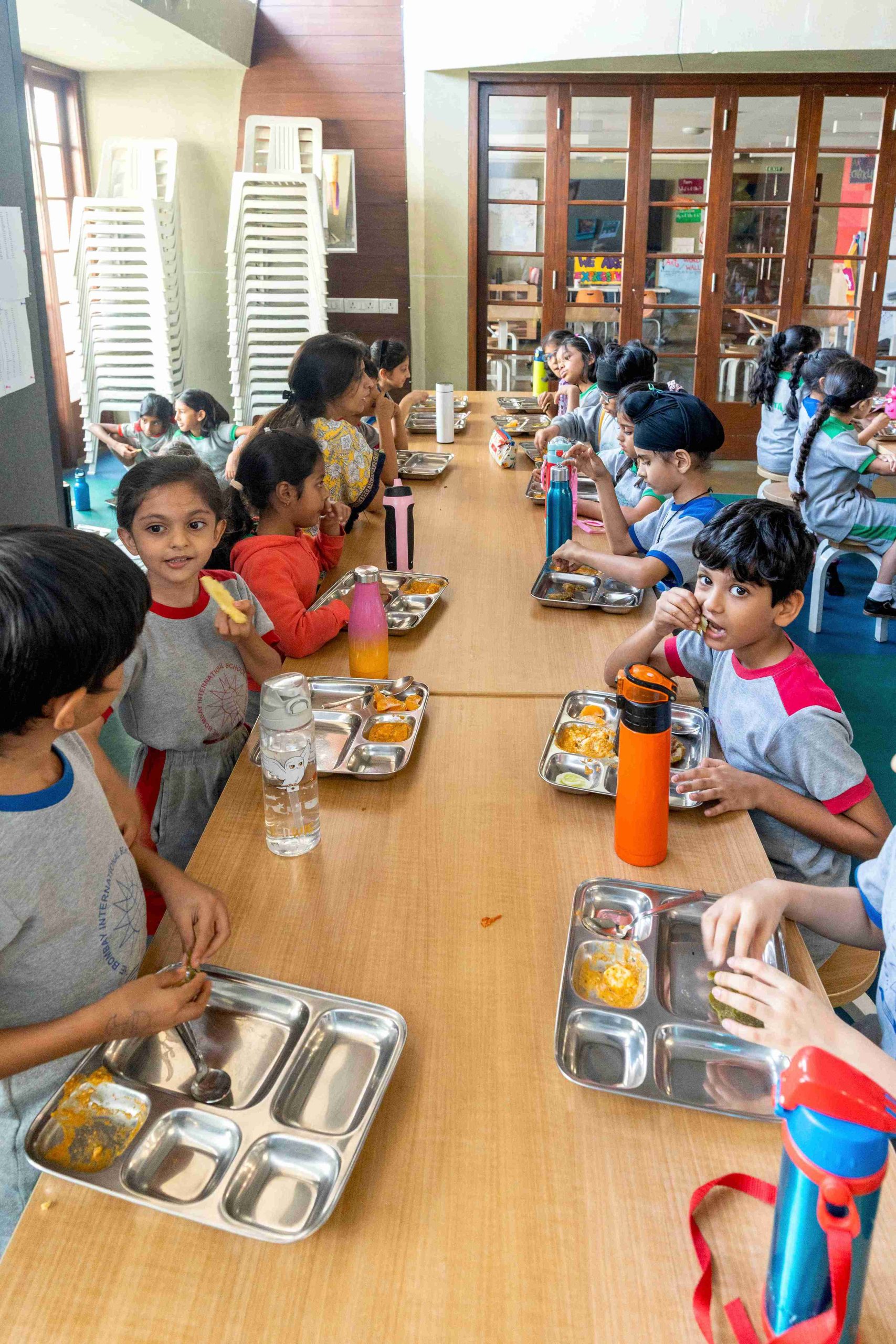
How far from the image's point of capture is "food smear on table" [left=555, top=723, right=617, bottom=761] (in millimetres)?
1533

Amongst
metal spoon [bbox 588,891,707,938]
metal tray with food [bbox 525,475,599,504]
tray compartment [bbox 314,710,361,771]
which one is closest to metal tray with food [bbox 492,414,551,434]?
metal tray with food [bbox 525,475,599,504]

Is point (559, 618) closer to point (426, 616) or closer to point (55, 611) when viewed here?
point (426, 616)

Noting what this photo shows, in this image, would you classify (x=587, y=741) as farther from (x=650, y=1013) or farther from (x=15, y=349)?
(x=15, y=349)

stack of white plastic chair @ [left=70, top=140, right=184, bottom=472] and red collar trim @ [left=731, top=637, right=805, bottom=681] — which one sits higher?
stack of white plastic chair @ [left=70, top=140, right=184, bottom=472]

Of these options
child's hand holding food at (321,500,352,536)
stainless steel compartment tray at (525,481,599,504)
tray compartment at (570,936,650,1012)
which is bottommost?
tray compartment at (570,936,650,1012)

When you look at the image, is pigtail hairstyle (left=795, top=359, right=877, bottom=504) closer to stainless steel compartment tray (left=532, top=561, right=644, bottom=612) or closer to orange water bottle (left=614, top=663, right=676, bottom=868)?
stainless steel compartment tray (left=532, top=561, right=644, bottom=612)

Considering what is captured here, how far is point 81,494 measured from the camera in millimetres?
5559

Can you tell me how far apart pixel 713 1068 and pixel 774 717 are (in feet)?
2.24

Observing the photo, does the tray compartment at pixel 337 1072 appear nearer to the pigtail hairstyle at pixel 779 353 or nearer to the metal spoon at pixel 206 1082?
the metal spoon at pixel 206 1082

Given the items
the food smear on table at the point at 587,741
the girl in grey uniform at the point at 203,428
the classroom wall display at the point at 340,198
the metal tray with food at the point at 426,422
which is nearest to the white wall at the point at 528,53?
the classroom wall display at the point at 340,198

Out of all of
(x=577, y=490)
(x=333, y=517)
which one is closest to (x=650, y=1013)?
(x=333, y=517)

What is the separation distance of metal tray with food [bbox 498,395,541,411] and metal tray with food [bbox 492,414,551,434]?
19cm

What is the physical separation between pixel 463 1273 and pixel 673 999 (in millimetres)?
402

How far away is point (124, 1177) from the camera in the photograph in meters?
0.84
